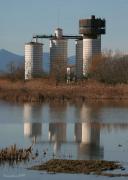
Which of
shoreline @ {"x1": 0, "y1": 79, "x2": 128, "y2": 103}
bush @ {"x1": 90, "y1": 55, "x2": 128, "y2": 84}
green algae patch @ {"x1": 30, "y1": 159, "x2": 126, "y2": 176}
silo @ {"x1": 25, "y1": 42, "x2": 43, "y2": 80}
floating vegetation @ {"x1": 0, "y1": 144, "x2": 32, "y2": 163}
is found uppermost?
silo @ {"x1": 25, "y1": 42, "x2": 43, "y2": 80}

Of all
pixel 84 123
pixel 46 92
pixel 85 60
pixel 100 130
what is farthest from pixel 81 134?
pixel 85 60

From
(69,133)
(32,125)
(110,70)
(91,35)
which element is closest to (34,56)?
(91,35)

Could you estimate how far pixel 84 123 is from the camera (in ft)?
96.2

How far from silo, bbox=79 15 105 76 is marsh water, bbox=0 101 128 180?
49.6 metres

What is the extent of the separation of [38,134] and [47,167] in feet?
27.5

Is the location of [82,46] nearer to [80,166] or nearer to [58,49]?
[58,49]

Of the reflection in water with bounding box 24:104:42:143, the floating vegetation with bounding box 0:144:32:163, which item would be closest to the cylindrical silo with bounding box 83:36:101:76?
the reflection in water with bounding box 24:104:42:143

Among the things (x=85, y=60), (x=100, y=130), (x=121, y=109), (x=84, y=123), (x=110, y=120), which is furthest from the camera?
(x=85, y=60)

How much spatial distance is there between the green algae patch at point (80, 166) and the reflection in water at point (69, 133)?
4.32 ft

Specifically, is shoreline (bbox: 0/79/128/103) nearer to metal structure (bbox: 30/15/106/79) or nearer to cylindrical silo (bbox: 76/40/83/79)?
metal structure (bbox: 30/15/106/79)

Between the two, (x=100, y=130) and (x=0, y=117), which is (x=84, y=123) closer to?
(x=100, y=130)

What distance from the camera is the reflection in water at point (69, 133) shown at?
19.5m

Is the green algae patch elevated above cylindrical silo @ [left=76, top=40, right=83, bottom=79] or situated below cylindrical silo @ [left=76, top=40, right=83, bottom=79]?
below

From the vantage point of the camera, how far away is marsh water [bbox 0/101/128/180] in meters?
16.8
